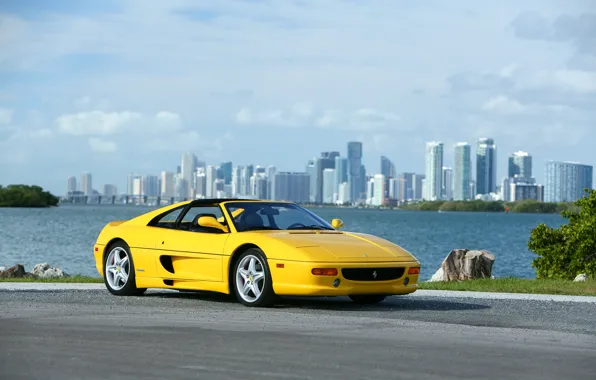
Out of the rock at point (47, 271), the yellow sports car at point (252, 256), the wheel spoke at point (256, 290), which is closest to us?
the yellow sports car at point (252, 256)

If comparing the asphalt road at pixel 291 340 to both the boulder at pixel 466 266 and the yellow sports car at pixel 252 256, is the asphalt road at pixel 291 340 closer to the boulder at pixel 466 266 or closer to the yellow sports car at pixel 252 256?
the yellow sports car at pixel 252 256

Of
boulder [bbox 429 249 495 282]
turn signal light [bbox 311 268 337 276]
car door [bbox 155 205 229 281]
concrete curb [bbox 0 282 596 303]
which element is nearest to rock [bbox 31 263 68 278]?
concrete curb [bbox 0 282 596 303]

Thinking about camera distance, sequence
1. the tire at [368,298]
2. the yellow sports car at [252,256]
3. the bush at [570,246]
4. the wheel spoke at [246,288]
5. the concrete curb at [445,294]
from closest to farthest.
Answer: the yellow sports car at [252,256]
the wheel spoke at [246,288]
the tire at [368,298]
the concrete curb at [445,294]
the bush at [570,246]

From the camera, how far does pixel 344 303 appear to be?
1355 cm

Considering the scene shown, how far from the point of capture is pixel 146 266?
45.4ft

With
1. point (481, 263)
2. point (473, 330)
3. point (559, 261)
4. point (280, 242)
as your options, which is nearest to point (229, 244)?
point (280, 242)

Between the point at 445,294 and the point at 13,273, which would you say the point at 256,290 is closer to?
the point at 445,294

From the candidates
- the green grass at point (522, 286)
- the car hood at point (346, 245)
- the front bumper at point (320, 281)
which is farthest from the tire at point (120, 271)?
the green grass at point (522, 286)

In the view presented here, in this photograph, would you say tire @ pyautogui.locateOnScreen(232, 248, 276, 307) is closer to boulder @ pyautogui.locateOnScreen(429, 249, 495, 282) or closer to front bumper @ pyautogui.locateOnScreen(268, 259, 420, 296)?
A: front bumper @ pyautogui.locateOnScreen(268, 259, 420, 296)

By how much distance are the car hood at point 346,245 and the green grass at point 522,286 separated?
3.74m

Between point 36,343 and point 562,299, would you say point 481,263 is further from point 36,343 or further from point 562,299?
point 36,343

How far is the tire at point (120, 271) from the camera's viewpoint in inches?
553

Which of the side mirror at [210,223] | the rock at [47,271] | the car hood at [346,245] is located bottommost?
the rock at [47,271]

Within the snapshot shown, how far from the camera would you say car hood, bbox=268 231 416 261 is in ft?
40.8
